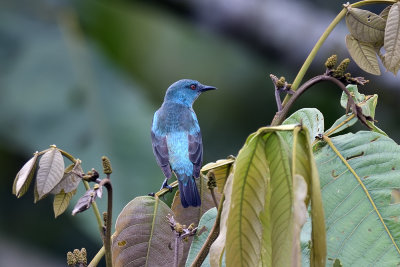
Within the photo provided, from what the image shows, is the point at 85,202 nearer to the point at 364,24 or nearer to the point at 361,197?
the point at 361,197

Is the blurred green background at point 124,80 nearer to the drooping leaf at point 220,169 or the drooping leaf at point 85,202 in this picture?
the drooping leaf at point 220,169

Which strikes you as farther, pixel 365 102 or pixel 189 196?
pixel 189 196

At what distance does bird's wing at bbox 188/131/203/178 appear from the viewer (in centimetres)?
272

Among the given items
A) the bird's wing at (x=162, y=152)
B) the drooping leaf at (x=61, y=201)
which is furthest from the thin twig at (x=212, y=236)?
the bird's wing at (x=162, y=152)

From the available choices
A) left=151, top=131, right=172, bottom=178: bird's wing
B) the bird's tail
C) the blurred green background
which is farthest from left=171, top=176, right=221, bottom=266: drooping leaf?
the blurred green background

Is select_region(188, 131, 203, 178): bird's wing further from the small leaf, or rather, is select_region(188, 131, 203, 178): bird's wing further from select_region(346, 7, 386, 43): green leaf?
the small leaf

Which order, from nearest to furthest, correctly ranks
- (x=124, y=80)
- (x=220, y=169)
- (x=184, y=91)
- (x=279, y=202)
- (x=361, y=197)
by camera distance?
(x=279, y=202) < (x=361, y=197) < (x=220, y=169) < (x=184, y=91) < (x=124, y=80)

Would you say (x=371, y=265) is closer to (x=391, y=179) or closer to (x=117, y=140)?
(x=391, y=179)

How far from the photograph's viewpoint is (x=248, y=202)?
1.20 m

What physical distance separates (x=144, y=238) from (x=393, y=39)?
716 millimetres

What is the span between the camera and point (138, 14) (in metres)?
6.27

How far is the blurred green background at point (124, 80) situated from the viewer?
4613 mm

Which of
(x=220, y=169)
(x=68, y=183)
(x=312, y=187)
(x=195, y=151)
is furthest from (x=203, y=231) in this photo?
(x=195, y=151)

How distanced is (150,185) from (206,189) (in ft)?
8.94
